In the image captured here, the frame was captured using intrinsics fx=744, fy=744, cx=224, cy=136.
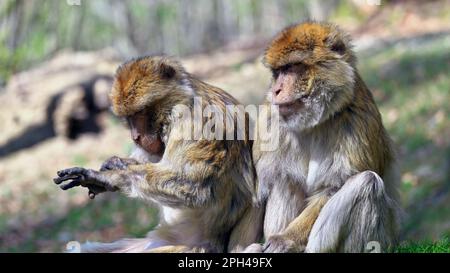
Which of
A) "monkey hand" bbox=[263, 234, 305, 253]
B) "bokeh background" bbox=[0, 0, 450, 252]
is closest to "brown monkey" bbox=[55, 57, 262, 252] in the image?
"monkey hand" bbox=[263, 234, 305, 253]

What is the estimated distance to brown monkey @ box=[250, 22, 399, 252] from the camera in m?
6.31

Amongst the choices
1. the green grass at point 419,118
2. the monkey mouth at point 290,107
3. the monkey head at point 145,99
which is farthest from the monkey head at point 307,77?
the green grass at point 419,118

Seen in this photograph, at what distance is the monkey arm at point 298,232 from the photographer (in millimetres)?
6344

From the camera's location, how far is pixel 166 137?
21.9ft

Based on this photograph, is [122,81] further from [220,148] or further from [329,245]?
[329,245]

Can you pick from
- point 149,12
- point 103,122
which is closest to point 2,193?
point 103,122

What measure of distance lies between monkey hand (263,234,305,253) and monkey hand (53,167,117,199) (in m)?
1.42

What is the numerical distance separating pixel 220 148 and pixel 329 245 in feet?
4.14

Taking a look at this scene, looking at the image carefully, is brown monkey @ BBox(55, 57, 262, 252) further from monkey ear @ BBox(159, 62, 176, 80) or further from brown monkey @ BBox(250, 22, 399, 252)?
brown monkey @ BBox(250, 22, 399, 252)

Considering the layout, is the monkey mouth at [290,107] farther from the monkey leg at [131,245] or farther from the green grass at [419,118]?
the green grass at [419,118]

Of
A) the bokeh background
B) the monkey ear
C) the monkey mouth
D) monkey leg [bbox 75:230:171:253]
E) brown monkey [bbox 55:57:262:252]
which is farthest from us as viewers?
the bokeh background

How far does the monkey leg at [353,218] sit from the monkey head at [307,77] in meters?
0.69

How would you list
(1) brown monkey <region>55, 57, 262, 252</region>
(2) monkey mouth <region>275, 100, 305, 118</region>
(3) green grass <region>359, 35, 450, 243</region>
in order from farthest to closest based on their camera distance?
(3) green grass <region>359, 35, 450, 243</region>, (2) monkey mouth <region>275, 100, 305, 118</region>, (1) brown monkey <region>55, 57, 262, 252</region>

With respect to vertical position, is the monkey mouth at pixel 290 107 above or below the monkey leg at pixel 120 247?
above
